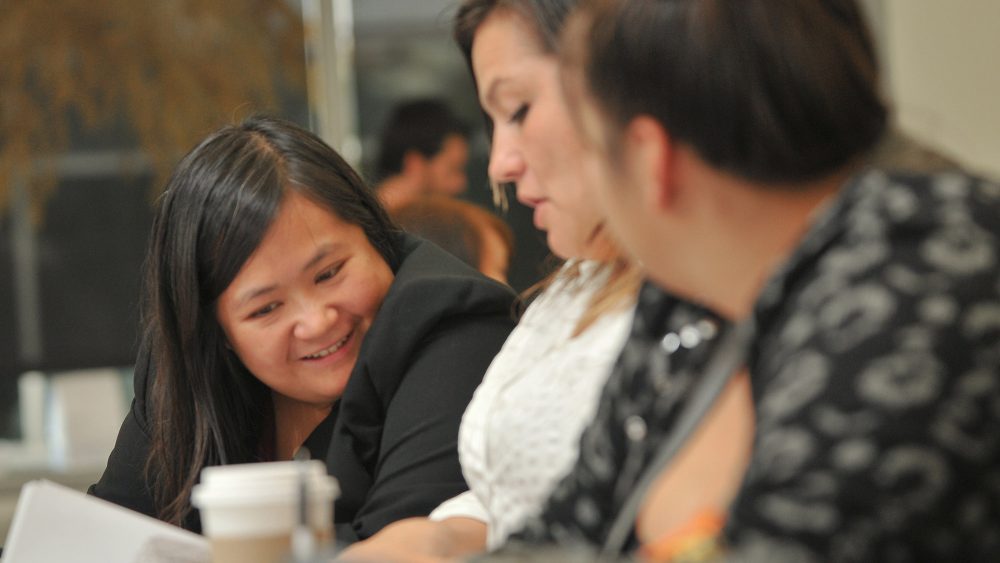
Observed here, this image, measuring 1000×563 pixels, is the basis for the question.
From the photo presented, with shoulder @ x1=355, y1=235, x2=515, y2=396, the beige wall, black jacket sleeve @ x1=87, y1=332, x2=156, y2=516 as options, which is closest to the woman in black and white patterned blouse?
shoulder @ x1=355, y1=235, x2=515, y2=396

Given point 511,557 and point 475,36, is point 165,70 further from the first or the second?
point 511,557

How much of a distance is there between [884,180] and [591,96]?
22cm

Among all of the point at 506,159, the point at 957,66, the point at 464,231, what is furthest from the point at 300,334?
the point at 957,66

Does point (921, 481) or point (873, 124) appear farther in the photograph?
point (873, 124)

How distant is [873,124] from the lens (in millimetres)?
938

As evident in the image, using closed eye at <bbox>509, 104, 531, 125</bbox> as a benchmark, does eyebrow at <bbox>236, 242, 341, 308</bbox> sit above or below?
below

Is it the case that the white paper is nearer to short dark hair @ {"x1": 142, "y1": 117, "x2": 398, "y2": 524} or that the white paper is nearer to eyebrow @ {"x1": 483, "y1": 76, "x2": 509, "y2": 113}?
short dark hair @ {"x1": 142, "y1": 117, "x2": 398, "y2": 524}

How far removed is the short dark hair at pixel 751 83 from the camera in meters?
0.90

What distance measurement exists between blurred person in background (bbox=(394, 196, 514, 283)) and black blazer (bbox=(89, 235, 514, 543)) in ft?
4.10

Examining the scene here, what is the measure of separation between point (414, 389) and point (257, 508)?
745mm

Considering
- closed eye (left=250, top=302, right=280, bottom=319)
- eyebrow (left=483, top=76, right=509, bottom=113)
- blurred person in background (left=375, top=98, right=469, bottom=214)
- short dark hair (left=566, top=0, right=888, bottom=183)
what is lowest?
blurred person in background (left=375, top=98, right=469, bottom=214)

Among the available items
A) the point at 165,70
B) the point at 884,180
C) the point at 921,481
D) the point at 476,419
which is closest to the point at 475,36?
the point at 476,419

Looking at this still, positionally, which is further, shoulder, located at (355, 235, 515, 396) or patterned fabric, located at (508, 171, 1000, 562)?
shoulder, located at (355, 235, 515, 396)

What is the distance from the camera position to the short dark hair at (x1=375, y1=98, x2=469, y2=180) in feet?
14.8
